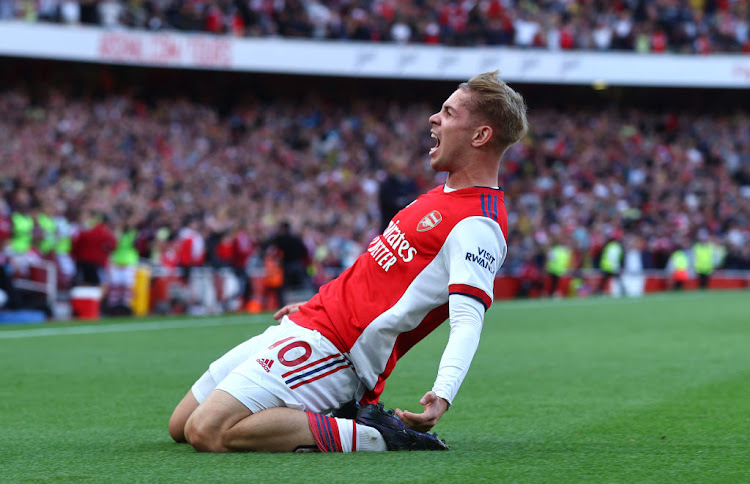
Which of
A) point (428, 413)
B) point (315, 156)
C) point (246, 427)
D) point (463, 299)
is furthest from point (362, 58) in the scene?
point (428, 413)

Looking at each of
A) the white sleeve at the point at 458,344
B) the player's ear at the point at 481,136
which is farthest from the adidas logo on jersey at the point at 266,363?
the player's ear at the point at 481,136

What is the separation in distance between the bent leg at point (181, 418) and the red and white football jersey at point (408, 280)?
736mm

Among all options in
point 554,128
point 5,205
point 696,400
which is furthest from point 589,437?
point 554,128

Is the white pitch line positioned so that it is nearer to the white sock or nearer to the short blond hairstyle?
the white sock

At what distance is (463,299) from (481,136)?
0.73 metres

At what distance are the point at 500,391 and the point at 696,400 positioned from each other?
1305 millimetres

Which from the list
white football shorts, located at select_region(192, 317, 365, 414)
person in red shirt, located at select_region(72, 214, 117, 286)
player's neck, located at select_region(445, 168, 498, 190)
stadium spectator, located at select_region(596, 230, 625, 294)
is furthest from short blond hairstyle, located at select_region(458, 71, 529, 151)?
stadium spectator, located at select_region(596, 230, 625, 294)

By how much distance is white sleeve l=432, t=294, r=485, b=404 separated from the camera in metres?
3.77

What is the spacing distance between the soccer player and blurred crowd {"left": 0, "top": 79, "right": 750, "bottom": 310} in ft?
38.4

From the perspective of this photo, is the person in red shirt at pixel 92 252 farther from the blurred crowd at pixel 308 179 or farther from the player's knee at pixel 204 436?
the player's knee at pixel 204 436

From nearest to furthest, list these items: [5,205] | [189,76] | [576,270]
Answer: [5,205]
[576,270]
[189,76]

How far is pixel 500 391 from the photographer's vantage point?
6.95m

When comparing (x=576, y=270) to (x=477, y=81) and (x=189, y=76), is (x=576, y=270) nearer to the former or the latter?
(x=189, y=76)

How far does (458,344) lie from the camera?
382cm
